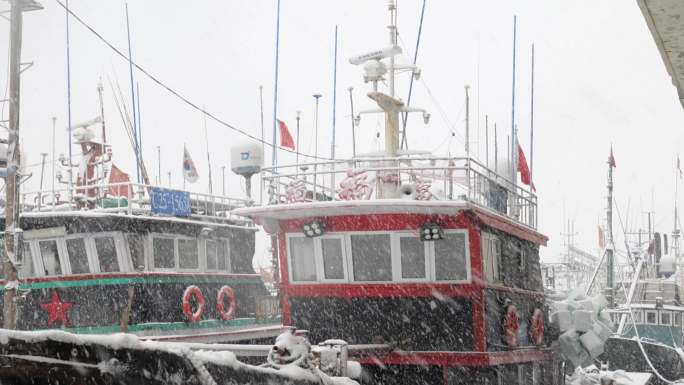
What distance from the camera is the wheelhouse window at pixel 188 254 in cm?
2019

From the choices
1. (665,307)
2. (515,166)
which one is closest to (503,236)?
(515,166)

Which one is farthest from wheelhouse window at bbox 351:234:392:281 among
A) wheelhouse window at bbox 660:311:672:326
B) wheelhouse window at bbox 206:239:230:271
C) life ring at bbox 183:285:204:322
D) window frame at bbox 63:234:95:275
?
wheelhouse window at bbox 660:311:672:326

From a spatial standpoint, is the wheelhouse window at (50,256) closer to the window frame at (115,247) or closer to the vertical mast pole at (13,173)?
the window frame at (115,247)

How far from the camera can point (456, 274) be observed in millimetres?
14117

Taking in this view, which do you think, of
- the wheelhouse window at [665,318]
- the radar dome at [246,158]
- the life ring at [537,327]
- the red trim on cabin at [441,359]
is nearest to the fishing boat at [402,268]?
the red trim on cabin at [441,359]

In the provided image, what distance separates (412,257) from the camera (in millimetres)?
14336

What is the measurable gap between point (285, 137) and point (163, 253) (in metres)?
5.70

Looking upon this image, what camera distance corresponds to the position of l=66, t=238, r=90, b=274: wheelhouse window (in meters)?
18.5

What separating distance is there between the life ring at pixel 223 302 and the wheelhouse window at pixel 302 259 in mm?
6182

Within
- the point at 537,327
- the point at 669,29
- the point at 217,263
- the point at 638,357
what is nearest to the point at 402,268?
the point at 537,327

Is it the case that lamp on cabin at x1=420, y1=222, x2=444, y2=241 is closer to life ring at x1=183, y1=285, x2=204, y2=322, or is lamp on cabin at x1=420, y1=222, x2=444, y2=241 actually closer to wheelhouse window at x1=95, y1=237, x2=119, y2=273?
life ring at x1=183, y1=285, x2=204, y2=322

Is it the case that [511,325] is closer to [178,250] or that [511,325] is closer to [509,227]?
[509,227]

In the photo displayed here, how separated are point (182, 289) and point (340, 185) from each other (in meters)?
6.65

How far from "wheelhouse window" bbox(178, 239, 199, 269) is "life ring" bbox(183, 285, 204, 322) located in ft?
2.17
